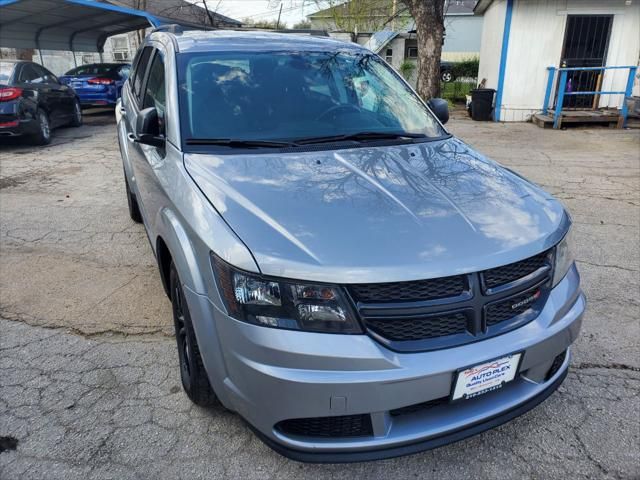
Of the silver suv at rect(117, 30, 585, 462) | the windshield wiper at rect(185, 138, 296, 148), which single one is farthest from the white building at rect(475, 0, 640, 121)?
the windshield wiper at rect(185, 138, 296, 148)

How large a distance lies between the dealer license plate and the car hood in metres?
0.38

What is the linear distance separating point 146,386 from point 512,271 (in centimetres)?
201

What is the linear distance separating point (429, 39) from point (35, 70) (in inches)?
342

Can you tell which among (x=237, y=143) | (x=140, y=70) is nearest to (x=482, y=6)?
(x=140, y=70)

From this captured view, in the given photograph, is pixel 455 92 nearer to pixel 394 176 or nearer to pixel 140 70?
pixel 140 70

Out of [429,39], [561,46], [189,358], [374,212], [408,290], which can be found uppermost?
[429,39]

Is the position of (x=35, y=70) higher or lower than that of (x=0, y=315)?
higher

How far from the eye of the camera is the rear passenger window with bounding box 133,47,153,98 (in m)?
4.06

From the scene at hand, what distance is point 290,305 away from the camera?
5.79 feet

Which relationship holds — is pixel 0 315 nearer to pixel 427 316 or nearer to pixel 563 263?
pixel 427 316

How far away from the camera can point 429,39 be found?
11.5 m

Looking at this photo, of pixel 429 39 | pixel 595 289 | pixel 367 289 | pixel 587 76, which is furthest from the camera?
pixel 587 76

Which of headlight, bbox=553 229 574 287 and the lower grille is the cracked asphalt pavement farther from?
headlight, bbox=553 229 574 287

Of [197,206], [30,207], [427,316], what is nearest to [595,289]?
[427,316]
